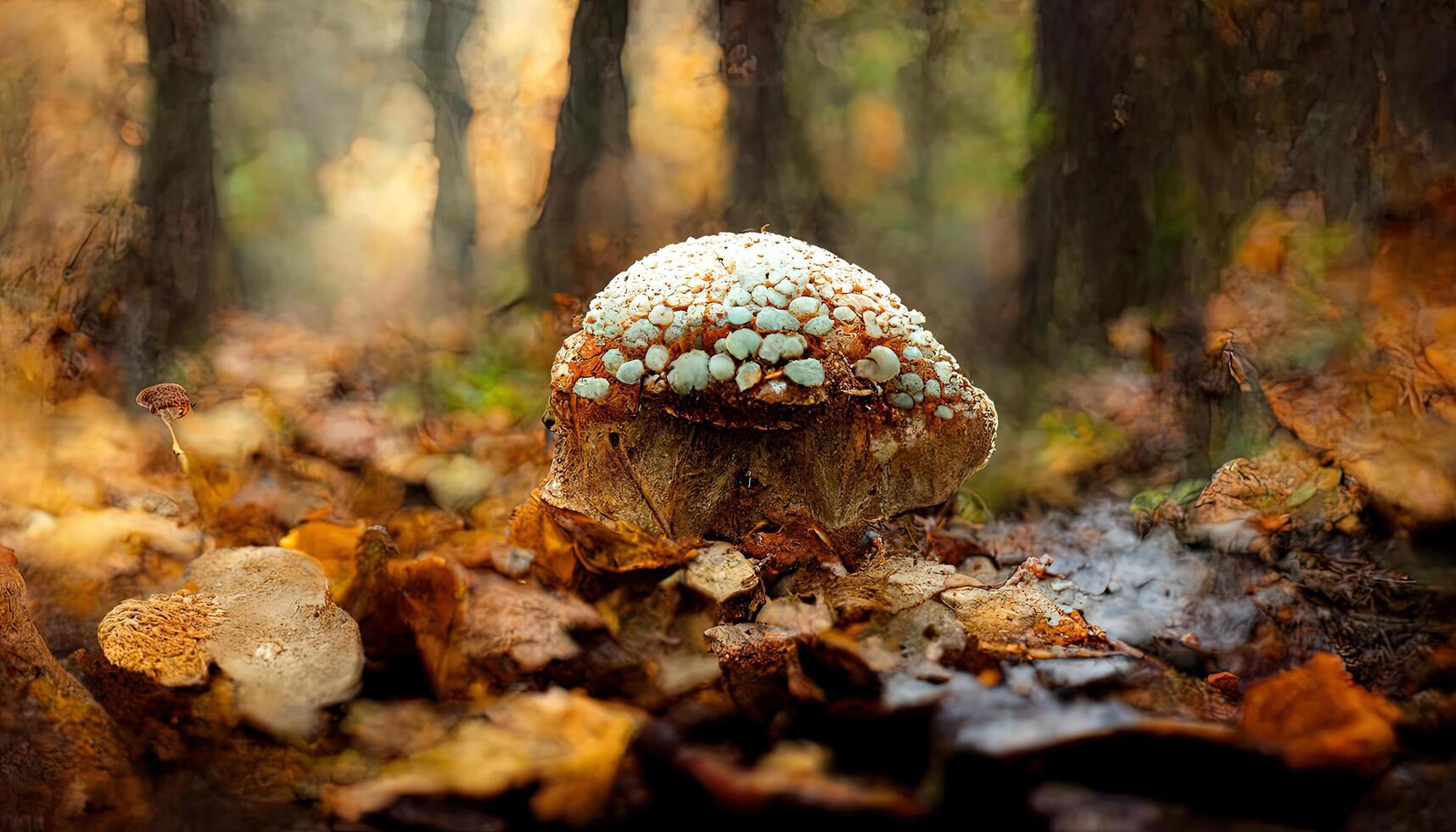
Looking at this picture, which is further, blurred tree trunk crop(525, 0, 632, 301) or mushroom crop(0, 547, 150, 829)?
blurred tree trunk crop(525, 0, 632, 301)

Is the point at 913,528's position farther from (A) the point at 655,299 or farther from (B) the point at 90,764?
(B) the point at 90,764

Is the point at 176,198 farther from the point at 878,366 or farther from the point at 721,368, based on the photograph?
the point at 878,366

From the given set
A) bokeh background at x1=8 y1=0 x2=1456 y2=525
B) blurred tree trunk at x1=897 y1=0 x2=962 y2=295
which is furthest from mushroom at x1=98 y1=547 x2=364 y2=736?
blurred tree trunk at x1=897 y1=0 x2=962 y2=295

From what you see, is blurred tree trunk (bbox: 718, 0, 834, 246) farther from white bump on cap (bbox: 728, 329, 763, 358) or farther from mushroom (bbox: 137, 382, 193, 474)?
mushroom (bbox: 137, 382, 193, 474)

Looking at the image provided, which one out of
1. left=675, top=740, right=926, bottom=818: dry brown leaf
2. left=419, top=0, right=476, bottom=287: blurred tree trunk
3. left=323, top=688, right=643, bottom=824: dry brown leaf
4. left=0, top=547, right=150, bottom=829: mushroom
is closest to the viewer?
left=675, top=740, right=926, bottom=818: dry brown leaf

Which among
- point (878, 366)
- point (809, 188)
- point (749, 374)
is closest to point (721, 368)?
point (749, 374)

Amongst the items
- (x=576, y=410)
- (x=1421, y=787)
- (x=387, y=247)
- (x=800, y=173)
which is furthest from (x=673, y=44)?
(x=1421, y=787)
